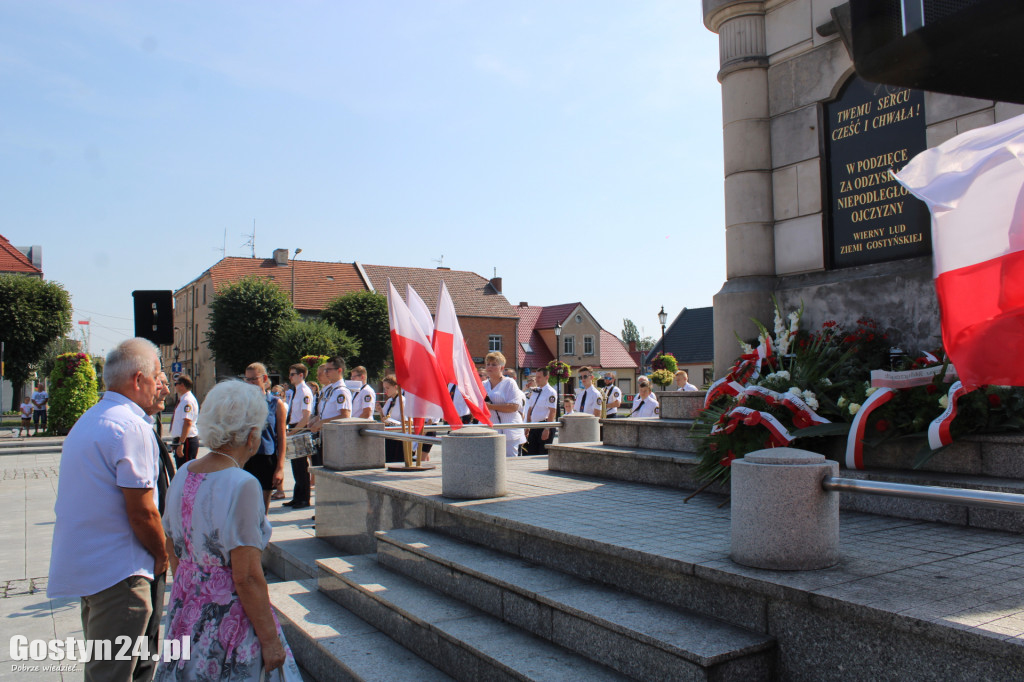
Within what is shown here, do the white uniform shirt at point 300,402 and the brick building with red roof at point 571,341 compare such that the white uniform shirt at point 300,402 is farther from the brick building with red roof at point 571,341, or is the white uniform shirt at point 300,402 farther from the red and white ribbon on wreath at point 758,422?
the brick building with red roof at point 571,341

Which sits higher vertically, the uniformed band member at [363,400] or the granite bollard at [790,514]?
the uniformed band member at [363,400]

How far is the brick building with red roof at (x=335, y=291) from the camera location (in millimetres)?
55531

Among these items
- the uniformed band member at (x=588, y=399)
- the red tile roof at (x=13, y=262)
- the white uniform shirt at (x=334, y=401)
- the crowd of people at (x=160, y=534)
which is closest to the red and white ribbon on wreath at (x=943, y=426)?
the crowd of people at (x=160, y=534)

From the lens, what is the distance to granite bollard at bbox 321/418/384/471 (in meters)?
8.52

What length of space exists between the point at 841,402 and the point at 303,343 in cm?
3915

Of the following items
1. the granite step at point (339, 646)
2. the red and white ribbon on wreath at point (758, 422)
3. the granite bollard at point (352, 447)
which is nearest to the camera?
the granite step at point (339, 646)

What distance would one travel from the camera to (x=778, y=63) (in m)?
7.40

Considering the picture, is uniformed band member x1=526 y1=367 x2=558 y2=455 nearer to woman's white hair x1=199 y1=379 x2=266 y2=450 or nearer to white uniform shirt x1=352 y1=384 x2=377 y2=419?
white uniform shirt x1=352 y1=384 x2=377 y2=419

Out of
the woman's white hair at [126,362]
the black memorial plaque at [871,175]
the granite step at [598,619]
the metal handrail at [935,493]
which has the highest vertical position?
the black memorial plaque at [871,175]

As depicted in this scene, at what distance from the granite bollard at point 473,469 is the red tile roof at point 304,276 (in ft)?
161

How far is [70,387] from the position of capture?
25516mm

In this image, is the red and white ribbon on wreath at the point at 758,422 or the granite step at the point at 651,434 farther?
the granite step at the point at 651,434

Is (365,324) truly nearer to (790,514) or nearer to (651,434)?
(651,434)

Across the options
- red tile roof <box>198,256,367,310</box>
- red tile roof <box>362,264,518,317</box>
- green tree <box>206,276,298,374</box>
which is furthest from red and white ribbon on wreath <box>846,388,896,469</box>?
red tile roof <box>362,264,518,317</box>
